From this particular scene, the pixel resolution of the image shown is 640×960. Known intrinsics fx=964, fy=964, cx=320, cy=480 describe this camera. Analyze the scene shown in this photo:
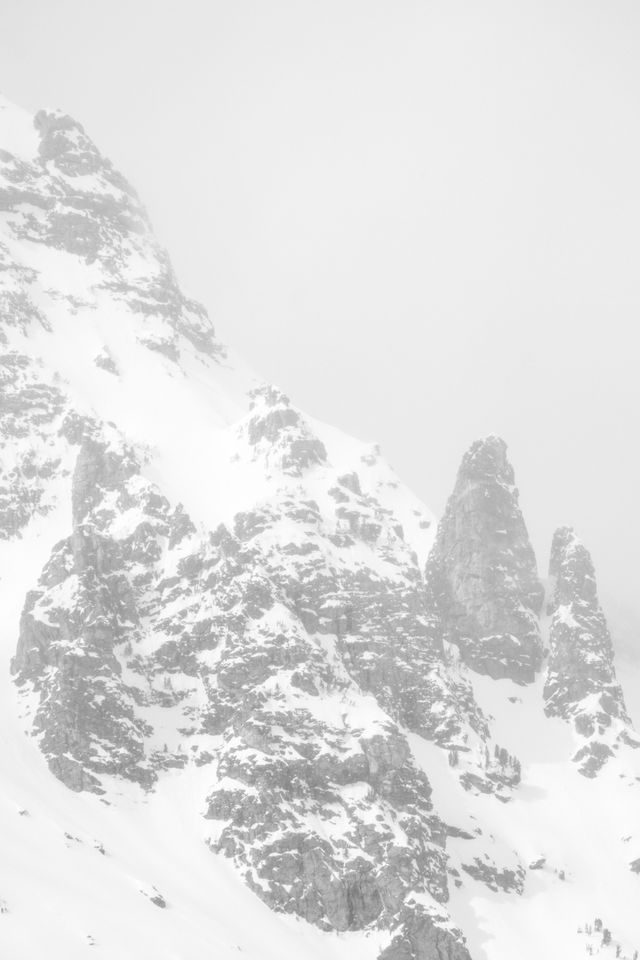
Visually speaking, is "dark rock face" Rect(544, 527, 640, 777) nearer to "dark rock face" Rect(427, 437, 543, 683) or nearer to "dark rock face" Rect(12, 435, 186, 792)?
"dark rock face" Rect(427, 437, 543, 683)

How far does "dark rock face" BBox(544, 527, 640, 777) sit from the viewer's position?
175500 mm

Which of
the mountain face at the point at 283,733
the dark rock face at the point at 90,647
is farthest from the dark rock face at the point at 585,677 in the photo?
the dark rock face at the point at 90,647

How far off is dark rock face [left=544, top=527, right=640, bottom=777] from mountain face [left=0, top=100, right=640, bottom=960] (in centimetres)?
47

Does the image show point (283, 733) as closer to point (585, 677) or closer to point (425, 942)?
point (425, 942)

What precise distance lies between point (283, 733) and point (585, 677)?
2588 inches

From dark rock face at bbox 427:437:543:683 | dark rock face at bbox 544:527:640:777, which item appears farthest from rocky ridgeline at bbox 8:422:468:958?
dark rock face at bbox 544:527:640:777

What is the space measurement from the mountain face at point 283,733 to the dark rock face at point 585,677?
0.47m

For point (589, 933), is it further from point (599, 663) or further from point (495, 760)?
point (599, 663)

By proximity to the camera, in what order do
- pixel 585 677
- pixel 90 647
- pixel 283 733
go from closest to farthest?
pixel 283 733 < pixel 90 647 < pixel 585 677

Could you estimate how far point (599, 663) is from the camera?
18388 cm

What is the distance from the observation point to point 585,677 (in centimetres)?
18312

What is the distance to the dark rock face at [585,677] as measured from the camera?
576 ft

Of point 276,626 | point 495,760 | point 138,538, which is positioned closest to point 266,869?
Answer: point 276,626

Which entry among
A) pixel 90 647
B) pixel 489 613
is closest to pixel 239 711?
pixel 90 647
